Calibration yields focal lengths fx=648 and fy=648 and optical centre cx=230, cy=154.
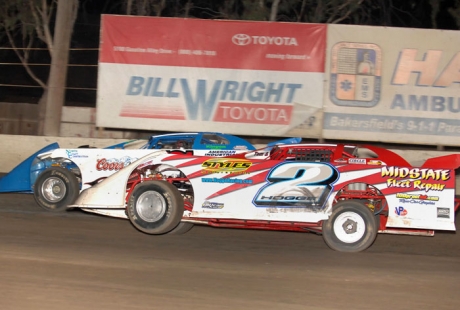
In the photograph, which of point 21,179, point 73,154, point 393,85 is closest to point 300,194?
point 73,154

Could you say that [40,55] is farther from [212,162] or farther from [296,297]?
[296,297]

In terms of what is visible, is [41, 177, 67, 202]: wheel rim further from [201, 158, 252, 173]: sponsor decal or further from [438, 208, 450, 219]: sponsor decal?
[438, 208, 450, 219]: sponsor decal

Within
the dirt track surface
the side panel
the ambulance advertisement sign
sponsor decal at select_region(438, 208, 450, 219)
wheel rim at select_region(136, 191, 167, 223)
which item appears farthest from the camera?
the ambulance advertisement sign

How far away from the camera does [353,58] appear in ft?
42.1

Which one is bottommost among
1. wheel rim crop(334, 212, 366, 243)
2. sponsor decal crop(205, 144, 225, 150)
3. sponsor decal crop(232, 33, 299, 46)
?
wheel rim crop(334, 212, 366, 243)

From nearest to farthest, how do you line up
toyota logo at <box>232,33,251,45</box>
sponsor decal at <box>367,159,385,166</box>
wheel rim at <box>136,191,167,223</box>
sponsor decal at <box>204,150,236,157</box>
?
1. sponsor decal at <box>367,159,385,166</box>
2. wheel rim at <box>136,191,167,223</box>
3. sponsor decal at <box>204,150,236,157</box>
4. toyota logo at <box>232,33,251,45</box>

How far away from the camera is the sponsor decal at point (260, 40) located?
13.0m

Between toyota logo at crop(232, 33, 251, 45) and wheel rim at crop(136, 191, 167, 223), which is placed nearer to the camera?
wheel rim at crop(136, 191, 167, 223)

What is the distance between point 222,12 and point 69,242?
1138cm

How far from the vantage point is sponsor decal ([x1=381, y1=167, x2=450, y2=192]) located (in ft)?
24.6

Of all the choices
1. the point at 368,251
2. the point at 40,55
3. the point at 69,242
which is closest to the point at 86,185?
the point at 69,242

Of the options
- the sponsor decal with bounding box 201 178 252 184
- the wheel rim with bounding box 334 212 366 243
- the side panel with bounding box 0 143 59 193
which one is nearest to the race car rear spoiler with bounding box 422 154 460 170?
the wheel rim with bounding box 334 212 366 243

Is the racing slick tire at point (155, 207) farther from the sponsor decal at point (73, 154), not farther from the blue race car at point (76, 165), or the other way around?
the sponsor decal at point (73, 154)

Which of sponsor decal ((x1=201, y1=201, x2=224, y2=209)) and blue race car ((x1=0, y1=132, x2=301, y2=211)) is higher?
blue race car ((x1=0, y1=132, x2=301, y2=211))
